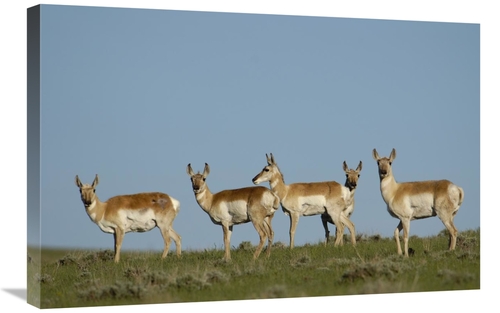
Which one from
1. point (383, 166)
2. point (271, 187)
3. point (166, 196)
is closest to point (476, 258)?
point (383, 166)

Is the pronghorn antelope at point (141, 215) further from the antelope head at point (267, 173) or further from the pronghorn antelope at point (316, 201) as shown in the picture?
the pronghorn antelope at point (316, 201)

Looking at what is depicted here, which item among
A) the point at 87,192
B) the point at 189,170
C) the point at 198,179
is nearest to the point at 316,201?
the point at 198,179

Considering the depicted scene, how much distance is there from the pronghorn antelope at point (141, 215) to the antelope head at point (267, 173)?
1.83 metres

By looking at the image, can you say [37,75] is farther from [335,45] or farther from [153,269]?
[335,45]

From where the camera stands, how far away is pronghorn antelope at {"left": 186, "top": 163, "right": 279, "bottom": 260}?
77.7 ft

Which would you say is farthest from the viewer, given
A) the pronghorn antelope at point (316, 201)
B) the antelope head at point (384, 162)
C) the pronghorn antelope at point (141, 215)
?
the pronghorn antelope at point (316, 201)

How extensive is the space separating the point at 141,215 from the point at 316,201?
4.41 metres

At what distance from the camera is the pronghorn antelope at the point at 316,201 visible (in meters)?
25.6

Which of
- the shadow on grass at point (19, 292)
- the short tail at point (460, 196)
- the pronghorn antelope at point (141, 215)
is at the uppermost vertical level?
the short tail at point (460, 196)

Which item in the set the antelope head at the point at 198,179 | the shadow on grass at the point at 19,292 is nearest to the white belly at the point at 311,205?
the antelope head at the point at 198,179

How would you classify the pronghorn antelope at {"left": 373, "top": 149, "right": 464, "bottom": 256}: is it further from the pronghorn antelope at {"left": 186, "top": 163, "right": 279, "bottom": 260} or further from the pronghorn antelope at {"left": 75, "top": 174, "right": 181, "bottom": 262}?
the pronghorn antelope at {"left": 75, "top": 174, "right": 181, "bottom": 262}

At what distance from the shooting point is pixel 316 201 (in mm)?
26031

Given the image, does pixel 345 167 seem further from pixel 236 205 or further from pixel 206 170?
pixel 206 170

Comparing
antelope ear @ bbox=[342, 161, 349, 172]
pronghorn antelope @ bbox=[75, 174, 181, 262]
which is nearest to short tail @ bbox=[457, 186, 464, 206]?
antelope ear @ bbox=[342, 161, 349, 172]
